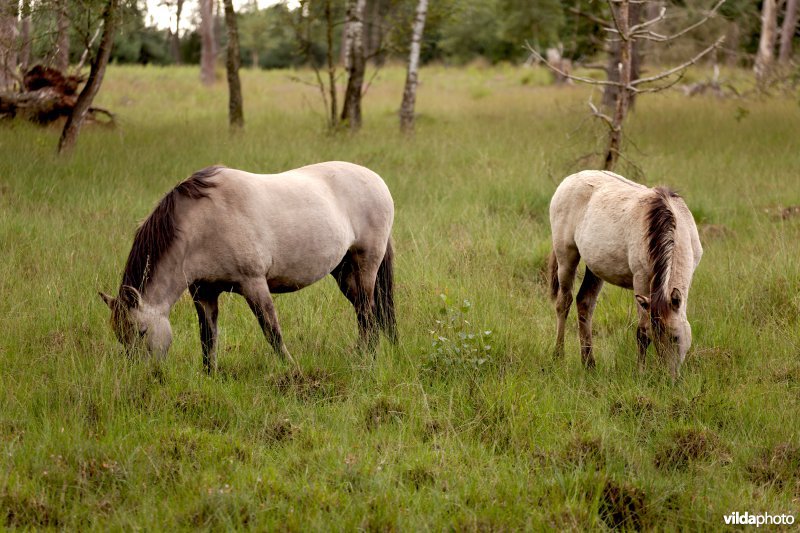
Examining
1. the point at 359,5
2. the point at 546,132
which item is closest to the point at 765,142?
the point at 546,132

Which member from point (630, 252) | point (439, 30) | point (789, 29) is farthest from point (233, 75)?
point (789, 29)

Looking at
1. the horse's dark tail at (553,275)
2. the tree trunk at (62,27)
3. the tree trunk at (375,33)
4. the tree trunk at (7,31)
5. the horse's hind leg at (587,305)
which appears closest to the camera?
the horse's hind leg at (587,305)

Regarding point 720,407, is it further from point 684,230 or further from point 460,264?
point 460,264

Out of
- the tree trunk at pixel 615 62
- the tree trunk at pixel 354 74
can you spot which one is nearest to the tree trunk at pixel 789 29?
the tree trunk at pixel 615 62

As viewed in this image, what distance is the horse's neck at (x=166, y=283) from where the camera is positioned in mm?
5023

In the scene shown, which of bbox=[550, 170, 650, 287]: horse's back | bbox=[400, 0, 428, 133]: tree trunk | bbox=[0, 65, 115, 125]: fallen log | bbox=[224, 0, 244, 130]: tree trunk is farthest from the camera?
bbox=[400, 0, 428, 133]: tree trunk

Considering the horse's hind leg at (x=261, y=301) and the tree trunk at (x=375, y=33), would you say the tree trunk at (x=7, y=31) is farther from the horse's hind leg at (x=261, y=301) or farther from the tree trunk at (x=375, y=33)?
the horse's hind leg at (x=261, y=301)

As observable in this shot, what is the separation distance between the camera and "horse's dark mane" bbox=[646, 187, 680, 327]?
5.04m

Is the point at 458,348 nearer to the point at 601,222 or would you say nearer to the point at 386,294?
the point at 386,294

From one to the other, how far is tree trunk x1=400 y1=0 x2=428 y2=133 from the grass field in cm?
645

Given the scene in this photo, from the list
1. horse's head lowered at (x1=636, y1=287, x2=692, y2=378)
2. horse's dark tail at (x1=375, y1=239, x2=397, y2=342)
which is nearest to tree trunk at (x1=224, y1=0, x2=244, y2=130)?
horse's dark tail at (x1=375, y1=239, x2=397, y2=342)

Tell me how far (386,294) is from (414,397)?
1501 millimetres

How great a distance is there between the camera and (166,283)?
507 cm

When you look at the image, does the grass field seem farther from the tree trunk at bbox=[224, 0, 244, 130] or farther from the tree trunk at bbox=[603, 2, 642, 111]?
the tree trunk at bbox=[603, 2, 642, 111]
